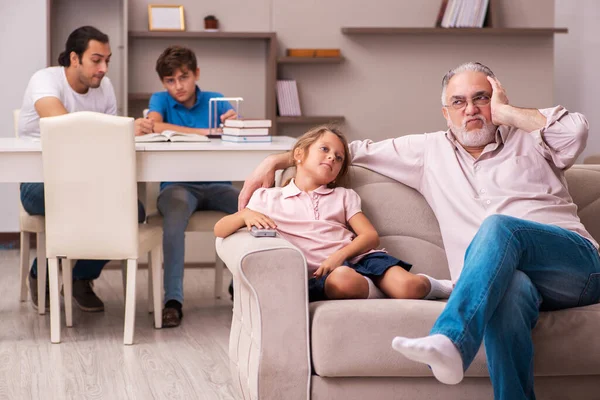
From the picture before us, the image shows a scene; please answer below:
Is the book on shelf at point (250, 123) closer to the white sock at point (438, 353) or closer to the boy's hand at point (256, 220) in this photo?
the boy's hand at point (256, 220)

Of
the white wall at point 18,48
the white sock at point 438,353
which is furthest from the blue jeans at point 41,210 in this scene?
the white sock at point 438,353

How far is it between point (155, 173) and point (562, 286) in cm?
191

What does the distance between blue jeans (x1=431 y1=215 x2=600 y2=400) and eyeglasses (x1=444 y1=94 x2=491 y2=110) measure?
0.56 meters

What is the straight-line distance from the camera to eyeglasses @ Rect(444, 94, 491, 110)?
274 centimetres

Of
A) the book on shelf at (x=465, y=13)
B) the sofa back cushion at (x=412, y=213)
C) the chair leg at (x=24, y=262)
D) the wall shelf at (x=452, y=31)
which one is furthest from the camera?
the book on shelf at (x=465, y=13)

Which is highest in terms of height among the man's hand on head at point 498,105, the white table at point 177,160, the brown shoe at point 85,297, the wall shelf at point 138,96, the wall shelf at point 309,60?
the wall shelf at point 309,60

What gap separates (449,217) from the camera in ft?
8.81

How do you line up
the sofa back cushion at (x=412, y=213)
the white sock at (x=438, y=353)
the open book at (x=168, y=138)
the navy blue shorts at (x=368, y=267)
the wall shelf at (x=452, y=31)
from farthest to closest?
the wall shelf at (x=452, y=31) → the open book at (x=168, y=138) → the sofa back cushion at (x=412, y=213) → the navy blue shorts at (x=368, y=267) → the white sock at (x=438, y=353)

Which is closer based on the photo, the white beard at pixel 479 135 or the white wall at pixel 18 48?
the white beard at pixel 479 135

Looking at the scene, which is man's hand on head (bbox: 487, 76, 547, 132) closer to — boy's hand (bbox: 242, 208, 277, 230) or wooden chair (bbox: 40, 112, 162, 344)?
boy's hand (bbox: 242, 208, 277, 230)

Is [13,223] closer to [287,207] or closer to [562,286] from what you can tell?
[287,207]

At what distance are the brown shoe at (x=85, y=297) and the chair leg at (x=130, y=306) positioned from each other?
0.64m

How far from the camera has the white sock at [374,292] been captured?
2532 mm

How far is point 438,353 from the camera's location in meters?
1.92
